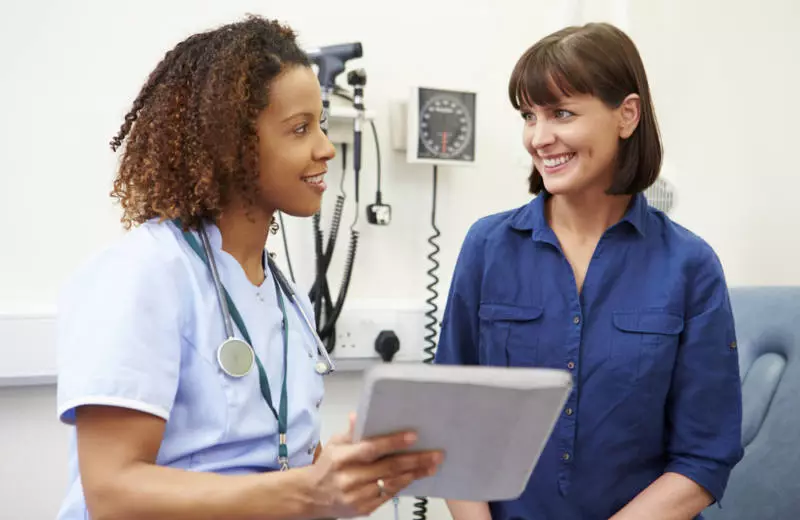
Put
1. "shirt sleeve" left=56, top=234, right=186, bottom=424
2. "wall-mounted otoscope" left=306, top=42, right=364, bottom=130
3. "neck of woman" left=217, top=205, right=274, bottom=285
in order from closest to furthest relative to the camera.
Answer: "shirt sleeve" left=56, top=234, right=186, bottom=424
"neck of woman" left=217, top=205, right=274, bottom=285
"wall-mounted otoscope" left=306, top=42, right=364, bottom=130

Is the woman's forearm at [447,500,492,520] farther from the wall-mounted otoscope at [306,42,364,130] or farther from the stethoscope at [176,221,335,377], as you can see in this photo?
the wall-mounted otoscope at [306,42,364,130]

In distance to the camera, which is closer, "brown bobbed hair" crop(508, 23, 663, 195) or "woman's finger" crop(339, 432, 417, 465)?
"woman's finger" crop(339, 432, 417, 465)

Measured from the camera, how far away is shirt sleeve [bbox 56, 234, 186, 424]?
0.79 metres

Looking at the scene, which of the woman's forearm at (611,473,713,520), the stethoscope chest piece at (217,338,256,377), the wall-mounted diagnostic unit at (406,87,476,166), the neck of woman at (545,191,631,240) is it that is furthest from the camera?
the wall-mounted diagnostic unit at (406,87,476,166)

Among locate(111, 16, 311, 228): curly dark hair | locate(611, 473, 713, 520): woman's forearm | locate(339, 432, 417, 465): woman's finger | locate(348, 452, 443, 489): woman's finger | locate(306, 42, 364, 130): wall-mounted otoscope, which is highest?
locate(306, 42, 364, 130): wall-mounted otoscope

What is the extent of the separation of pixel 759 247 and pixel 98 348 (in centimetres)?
207

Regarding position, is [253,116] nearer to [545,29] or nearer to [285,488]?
[285,488]

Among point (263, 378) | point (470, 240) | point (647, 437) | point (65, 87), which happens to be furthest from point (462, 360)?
point (65, 87)

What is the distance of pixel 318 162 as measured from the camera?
1.04 meters

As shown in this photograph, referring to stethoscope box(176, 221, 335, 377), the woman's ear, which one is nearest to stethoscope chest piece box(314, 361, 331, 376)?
stethoscope box(176, 221, 335, 377)

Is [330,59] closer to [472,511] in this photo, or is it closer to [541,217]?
[541,217]

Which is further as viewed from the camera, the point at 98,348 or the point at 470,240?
the point at 470,240

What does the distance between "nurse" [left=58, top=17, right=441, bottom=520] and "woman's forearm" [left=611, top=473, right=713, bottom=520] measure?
0.50 metres

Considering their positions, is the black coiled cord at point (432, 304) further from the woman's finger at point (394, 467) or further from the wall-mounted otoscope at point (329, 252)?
the woman's finger at point (394, 467)
